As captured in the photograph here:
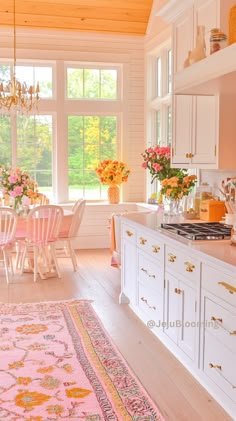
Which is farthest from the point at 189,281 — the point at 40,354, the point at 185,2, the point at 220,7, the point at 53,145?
the point at 53,145

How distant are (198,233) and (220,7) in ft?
5.61

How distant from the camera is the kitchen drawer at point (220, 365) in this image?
2.43 m

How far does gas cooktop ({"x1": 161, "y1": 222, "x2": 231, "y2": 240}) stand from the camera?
313 cm

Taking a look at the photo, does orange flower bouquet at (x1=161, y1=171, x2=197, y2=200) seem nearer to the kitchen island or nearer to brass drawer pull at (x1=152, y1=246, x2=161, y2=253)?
the kitchen island

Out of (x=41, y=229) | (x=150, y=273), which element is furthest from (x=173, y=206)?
(x=41, y=229)

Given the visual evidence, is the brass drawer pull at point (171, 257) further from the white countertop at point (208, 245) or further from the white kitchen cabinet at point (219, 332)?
the white kitchen cabinet at point (219, 332)

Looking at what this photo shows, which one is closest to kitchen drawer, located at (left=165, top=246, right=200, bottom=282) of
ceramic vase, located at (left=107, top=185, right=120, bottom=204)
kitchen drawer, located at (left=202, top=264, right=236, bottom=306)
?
kitchen drawer, located at (left=202, top=264, right=236, bottom=306)

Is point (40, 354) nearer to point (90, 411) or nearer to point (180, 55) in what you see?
point (90, 411)

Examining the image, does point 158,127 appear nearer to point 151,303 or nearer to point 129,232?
point 129,232

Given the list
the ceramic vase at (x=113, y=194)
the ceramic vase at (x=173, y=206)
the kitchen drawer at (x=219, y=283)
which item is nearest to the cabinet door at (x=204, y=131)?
the ceramic vase at (x=173, y=206)

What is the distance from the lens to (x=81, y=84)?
25.1 ft

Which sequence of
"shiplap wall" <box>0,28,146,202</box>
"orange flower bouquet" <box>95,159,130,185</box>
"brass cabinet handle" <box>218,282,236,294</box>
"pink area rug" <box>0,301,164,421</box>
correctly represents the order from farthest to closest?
"orange flower bouquet" <box>95,159,130,185</box> → "shiplap wall" <box>0,28,146,202</box> → "pink area rug" <box>0,301,164,421</box> → "brass cabinet handle" <box>218,282,236,294</box>

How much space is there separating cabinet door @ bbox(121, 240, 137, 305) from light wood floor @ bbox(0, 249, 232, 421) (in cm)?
17

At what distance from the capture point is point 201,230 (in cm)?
337
